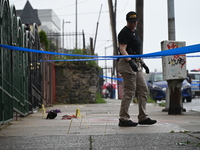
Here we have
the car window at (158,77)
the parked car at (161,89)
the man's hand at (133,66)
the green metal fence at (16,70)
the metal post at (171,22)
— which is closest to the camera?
the man's hand at (133,66)

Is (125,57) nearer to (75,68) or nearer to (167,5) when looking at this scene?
(167,5)

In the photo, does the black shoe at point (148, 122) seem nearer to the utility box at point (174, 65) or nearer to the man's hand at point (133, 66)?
the man's hand at point (133, 66)

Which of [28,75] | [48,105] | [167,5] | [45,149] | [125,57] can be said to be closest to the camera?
[45,149]

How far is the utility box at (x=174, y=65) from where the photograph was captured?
35.8 ft

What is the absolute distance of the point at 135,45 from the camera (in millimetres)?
7902

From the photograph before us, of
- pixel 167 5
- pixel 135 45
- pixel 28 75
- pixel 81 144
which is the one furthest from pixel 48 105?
pixel 81 144

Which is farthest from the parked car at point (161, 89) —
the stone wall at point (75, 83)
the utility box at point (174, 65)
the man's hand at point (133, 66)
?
the man's hand at point (133, 66)

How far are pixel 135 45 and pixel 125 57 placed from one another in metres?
0.50

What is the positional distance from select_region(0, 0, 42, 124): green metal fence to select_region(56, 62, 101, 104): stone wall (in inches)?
Answer: 221

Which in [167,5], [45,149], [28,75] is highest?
[167,5]

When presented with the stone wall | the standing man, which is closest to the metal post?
the standing man

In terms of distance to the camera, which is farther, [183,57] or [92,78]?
[92,78]

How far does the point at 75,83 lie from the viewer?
20281 mm

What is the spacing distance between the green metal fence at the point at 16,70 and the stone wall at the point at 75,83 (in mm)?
5616
